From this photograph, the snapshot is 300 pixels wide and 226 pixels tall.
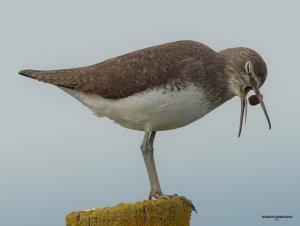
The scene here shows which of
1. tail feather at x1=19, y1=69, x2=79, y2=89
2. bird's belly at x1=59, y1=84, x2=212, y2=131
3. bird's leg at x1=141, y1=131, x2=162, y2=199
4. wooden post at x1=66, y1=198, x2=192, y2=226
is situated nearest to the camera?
wooden post at x1=66, y1=198, x2=192, y2=226

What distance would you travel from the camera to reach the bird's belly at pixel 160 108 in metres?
12.8

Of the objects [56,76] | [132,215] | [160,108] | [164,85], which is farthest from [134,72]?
[132,215]

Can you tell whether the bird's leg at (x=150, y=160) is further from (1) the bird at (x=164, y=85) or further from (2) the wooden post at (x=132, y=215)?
(2) the wooden post at (x=132, y=215)

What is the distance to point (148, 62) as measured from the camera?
1342 cm

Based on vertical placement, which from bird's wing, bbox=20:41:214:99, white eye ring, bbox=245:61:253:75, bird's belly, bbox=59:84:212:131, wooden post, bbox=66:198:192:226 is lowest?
wooden post, bbox=66:198:192:226

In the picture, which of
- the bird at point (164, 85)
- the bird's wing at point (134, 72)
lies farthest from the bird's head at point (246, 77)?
the bird's wing at point (134, 72)

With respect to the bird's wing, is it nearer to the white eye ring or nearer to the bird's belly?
the bird's belly

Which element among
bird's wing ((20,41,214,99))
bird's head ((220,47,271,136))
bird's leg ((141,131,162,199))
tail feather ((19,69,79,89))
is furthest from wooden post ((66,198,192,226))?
tail feather ((19,69,79,89))

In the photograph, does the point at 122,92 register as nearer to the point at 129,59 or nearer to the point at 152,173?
the point at 129,59

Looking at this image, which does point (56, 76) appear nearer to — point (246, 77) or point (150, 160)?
point (150, 160)

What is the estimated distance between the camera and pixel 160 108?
12852mm

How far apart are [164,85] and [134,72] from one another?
2.81 feet

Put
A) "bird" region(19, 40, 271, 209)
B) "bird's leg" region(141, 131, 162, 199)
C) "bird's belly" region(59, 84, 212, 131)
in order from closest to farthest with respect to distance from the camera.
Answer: "bird's belly" region(59, 84, 212, 131), "bird" region(19, 40, 271, 209), "bird's leg" region(141, 131, 162, 199)

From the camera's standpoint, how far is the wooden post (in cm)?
1023
